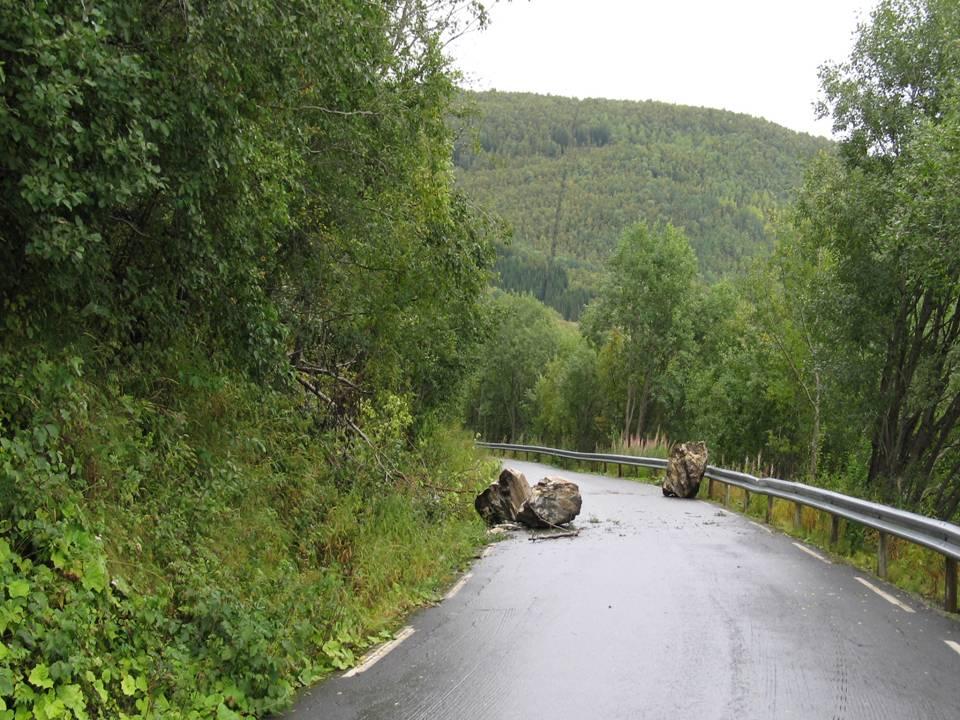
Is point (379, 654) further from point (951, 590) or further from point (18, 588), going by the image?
point (951, 590)

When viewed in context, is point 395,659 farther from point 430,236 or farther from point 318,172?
point 430,236

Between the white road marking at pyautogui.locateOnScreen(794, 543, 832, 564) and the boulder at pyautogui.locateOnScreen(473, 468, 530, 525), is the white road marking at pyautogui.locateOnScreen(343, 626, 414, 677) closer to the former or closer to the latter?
the white road marking at pyautogui.locateOnScreen(794, 543, 832, 564)

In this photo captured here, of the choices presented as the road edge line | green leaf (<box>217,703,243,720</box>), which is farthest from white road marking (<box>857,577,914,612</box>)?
green leaf (<box>217,703,243,720</box>)

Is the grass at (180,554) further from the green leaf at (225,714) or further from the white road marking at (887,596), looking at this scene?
the white road marking at (887,596)

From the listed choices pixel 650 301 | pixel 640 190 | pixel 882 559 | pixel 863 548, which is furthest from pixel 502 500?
pixel 640 190

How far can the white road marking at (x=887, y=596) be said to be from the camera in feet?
27.4

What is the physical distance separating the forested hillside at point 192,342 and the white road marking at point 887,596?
465 cm

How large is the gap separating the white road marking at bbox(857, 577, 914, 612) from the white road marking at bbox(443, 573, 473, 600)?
14.3 feet

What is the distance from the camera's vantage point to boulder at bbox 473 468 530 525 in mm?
14688

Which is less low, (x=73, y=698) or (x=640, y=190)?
(x=640, y=190)

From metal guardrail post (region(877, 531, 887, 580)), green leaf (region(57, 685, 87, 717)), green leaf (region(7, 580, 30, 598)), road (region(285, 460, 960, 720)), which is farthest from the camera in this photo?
metal guardrail post (region(877, 531, 887, 580))

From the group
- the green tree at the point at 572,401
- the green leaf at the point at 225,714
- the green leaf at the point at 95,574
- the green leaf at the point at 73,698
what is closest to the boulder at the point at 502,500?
the green leaf at the point at 225,714

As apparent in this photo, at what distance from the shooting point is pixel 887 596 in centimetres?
890

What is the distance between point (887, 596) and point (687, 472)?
38.0ft
